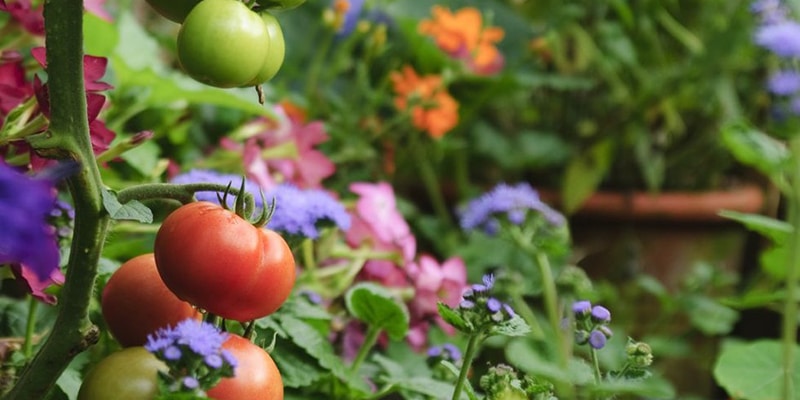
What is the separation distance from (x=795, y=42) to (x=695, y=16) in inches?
30.5

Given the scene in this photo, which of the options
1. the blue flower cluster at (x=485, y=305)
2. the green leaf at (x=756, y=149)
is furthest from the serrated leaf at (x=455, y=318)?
the green leaf at (x=756, y=149)

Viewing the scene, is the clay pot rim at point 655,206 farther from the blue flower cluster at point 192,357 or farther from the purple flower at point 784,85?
the blue flower cluster at point 192,357

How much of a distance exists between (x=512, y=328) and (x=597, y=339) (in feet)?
0.21

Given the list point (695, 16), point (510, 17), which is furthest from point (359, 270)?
point (695, 16)

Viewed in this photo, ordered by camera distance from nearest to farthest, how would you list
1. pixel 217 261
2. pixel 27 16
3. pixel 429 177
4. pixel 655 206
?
pixel 217 261 < pixel 27 16 < pixel 429 177 < pixel 655 206

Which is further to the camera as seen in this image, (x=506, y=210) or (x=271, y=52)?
(x=506, y=210)

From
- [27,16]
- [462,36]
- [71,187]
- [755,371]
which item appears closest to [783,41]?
[755,371]

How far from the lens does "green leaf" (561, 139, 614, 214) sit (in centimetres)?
149

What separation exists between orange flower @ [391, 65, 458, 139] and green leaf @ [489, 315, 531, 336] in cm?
78

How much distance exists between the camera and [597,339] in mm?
542

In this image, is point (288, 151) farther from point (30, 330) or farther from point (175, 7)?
point (175, 7)

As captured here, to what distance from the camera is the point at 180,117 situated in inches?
38.6

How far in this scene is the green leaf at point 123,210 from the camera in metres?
0.39

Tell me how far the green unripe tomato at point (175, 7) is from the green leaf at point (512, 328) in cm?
21
